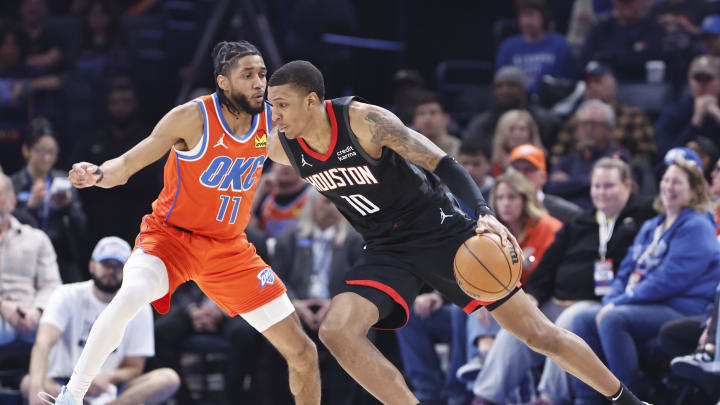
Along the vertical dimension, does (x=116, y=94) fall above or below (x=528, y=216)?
above

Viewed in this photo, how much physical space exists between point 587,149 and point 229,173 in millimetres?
3650

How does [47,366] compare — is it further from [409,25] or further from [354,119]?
[409,25]

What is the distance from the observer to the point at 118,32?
1066cm

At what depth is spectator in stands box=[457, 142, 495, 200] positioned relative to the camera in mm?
7949

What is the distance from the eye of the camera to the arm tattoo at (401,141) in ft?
15.3

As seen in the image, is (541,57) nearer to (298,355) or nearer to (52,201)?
(52,201)

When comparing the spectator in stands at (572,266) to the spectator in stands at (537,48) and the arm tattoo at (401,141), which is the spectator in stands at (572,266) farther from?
the spectator in stands at (537,48)

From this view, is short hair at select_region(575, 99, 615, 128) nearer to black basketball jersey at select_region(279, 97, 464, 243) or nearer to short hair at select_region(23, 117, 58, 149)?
black basketball jersey at select_region(279, 97, 464, 243)

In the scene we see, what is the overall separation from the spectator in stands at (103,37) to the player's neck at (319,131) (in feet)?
19.3

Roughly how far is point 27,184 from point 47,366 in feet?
6.75

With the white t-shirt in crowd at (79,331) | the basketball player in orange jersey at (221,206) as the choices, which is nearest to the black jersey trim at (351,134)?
the basketball player in orange jersey at (221,206)

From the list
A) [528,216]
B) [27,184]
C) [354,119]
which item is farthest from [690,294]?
[27,184]

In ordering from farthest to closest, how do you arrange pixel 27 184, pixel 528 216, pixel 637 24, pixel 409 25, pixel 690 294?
pixel 409 25 → pixel 637 24 → pixel 27 184 → pixel 528 216 → pixel 690 294

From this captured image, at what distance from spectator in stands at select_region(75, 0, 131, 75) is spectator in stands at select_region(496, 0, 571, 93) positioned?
12.7 ft
